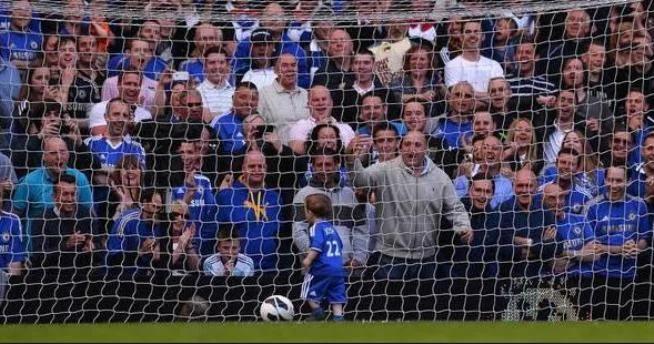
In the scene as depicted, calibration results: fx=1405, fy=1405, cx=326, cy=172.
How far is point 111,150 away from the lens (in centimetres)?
1048

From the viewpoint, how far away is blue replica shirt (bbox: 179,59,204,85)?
11.1 meters

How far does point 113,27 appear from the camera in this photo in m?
11.2

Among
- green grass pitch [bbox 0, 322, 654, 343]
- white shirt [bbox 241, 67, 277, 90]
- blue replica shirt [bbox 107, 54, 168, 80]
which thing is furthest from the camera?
white shirt [bbox 241, 67, 277, 90]

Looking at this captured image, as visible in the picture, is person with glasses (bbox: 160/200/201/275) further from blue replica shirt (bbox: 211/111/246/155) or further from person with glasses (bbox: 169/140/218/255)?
blue replica shirt (bbox: 211/111/246/155)

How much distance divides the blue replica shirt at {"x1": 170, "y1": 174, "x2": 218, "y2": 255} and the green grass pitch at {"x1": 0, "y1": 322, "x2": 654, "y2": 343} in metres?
1.27

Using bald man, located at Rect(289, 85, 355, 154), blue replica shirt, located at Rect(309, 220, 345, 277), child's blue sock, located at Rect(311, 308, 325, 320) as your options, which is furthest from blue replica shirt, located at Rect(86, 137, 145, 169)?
child's blue sock, located at Rect(311, 308, 325, 320)

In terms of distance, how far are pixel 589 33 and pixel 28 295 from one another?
4.74m

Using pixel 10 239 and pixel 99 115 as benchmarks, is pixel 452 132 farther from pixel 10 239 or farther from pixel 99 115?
pixel 10 239

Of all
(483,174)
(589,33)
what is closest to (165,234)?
(483,174)

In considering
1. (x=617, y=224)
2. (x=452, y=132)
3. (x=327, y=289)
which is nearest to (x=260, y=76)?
(x=452, y=132)

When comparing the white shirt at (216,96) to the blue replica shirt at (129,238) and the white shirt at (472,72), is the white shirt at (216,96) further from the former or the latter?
the white shirt at (472,72)

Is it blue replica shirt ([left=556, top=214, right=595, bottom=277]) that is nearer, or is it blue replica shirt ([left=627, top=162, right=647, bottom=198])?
blue replica shirt ([left=556, top=214, right=595, bottom=277])

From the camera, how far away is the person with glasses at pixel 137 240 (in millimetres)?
10086

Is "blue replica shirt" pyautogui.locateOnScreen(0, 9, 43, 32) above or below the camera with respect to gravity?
above
